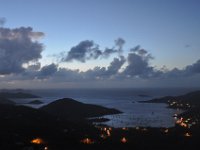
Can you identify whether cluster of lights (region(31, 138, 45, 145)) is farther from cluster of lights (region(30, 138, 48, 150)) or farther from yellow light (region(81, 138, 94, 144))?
yellow light (region(81, 138, 94, 144))

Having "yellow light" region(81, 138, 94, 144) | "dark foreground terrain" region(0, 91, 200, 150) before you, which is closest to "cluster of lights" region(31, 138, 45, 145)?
"dark foreground terrain" region(0, 91, 200, 150)

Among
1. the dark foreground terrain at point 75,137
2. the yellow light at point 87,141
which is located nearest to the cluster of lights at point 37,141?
the dark foreground terrain at point 75,137

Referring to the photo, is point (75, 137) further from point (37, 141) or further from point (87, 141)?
point (37, 141)

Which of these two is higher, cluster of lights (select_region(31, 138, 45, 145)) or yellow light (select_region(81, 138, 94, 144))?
cluster of lights (select_region(31, 138, 45, 145))

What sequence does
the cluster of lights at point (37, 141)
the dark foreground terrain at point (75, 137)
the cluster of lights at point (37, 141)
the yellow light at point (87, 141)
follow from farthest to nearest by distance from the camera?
the yellow light at point (87, 141), the cluster of lights at point (37, 141), the dark foreground terrain at point (75, 137), the cluster of lights at point (37, 141)

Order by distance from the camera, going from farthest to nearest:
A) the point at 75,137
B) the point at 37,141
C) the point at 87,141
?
the point at 75,137 → the point at 87,141 → the point at 37,141

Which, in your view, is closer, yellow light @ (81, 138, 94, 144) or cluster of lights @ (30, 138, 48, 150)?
cluster of lights @ (30, 138, 48, 150)

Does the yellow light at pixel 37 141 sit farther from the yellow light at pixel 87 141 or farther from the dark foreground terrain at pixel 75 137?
the yellow light at pixel 87 141

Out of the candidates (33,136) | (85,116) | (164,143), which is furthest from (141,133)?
(85,116)

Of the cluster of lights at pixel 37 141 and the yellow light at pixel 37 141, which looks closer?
the cluster of lights at pixel 37 141

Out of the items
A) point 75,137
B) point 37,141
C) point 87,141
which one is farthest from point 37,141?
point 87,141

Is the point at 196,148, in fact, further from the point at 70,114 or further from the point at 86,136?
the point at 70,114
